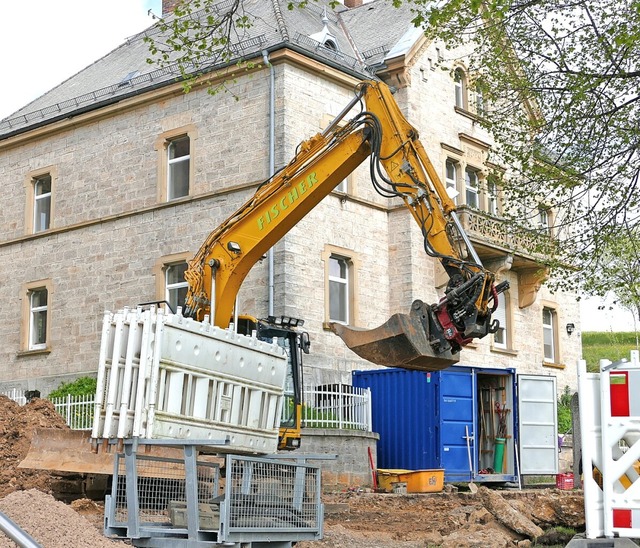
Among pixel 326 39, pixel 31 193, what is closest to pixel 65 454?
pixel 326 39

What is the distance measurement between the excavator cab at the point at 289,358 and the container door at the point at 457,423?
6.87m

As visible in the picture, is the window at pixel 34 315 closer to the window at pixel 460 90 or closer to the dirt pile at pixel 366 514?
the window at pixel 460 90

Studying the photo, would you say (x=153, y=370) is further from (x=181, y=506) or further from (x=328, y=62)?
(x=328, y=62)

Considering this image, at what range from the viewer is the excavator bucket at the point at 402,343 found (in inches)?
433

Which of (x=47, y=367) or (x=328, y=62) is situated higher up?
(x=328, y=62)

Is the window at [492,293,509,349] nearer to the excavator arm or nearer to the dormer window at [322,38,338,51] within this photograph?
the dormer window at [322,38,338,51]

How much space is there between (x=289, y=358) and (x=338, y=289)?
40.6 ft

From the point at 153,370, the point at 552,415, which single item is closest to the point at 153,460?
the point at 153,370

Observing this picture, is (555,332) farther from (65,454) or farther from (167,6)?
(65,454)

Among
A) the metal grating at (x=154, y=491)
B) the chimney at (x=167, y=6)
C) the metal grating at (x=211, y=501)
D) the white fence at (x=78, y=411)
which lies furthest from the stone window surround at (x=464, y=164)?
the metal grating at (x=154, y=491)

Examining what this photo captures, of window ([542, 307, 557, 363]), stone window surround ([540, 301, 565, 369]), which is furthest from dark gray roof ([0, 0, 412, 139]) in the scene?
window ([542, 307, 557, 363])

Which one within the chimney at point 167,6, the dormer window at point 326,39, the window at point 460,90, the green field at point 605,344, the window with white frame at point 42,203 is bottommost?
the green field at point 605,344

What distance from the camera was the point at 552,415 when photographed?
2394 cm

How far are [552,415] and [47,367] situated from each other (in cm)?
1489
